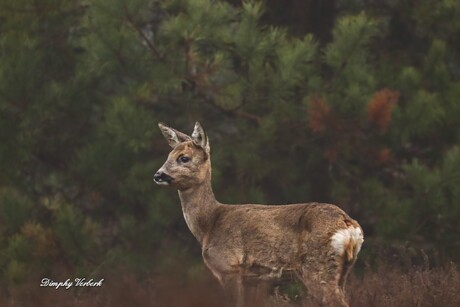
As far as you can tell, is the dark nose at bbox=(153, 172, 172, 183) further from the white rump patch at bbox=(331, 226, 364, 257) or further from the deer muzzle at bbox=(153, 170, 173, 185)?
the white rump patch at bbox=(331, 226, 364, 257)

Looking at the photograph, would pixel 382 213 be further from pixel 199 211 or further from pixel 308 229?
pixel 308 229

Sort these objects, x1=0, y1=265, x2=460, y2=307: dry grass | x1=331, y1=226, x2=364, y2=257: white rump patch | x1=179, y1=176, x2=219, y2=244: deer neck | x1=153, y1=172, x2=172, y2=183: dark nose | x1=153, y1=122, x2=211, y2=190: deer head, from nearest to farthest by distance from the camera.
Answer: x1=331, y1=226, x2=364, y2=257: white rump patch
x1=0, y1=265, x2=460, y2=307: dry grass
x1=153, y1=172, x2=172, y2=183: dark nose
x1=153, y1=122, x2=211, y2=190: deer head
x1=179, y1=176, x2=219, y2=244: deer neck

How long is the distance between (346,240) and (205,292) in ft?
6.59

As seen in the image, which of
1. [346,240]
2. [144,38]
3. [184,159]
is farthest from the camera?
[144,38]

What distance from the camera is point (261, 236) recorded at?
9039 mm

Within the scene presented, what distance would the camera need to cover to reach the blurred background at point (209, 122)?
43.2 feet

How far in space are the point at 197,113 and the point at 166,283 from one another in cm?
312

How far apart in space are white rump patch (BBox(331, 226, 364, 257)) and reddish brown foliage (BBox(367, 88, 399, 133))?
4.49 metres

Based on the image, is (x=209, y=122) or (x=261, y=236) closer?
(x=261, y=236)

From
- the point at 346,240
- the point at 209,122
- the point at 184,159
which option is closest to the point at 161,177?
the point at 184,159

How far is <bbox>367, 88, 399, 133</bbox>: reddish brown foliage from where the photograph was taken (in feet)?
42.2

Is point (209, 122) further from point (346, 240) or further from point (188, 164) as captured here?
point (346, 240)

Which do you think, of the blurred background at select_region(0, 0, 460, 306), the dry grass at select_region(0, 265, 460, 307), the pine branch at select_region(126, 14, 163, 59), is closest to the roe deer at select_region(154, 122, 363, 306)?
the dry grass at select_region(0, 265, 460, 307)

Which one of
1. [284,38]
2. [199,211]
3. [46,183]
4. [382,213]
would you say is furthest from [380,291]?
[46,183]
